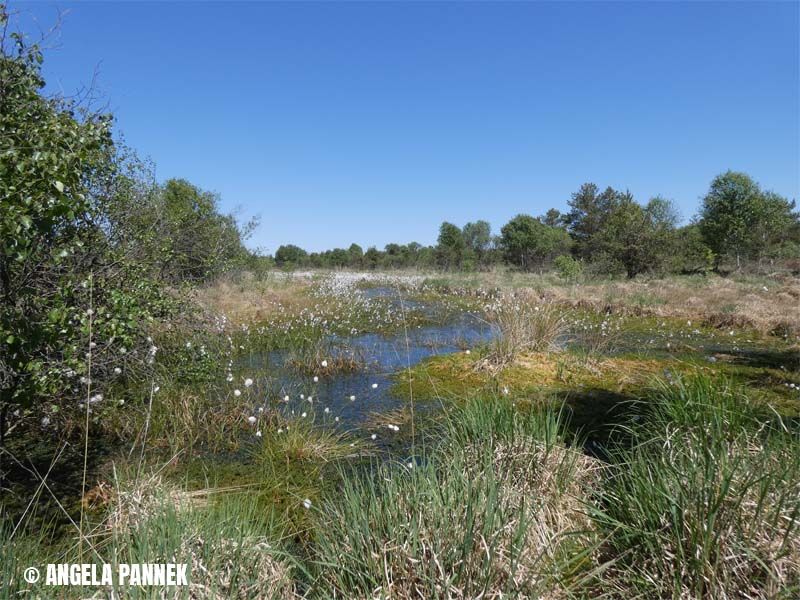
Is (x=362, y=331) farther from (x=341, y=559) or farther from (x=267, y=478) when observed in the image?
(x=341, y=559)

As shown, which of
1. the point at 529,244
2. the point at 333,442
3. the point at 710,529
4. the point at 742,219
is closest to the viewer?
the point at 710,529

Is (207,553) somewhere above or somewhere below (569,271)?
below

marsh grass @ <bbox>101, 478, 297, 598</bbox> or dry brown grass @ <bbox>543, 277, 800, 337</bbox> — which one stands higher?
dry brown grass @ <bbox>543, 277, 800, 337</bbox>

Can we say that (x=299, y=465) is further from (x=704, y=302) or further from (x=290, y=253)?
(x=290, y=253)

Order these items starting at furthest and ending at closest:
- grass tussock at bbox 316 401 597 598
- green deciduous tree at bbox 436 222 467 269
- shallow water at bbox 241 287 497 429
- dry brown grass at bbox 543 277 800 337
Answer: green deciduous tree at bbox 436 222 467 269 < dry brown grass at bbox 543 277 800 337 < shallow water at bbox 241 287 497 429 < grass tussock at bbox 316 401 597 598

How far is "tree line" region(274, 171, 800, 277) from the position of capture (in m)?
26.6

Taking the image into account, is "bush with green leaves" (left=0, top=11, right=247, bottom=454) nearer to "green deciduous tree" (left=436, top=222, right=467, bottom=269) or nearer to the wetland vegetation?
the wetland vegetation

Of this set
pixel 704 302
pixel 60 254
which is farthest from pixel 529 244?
pixel 60 254

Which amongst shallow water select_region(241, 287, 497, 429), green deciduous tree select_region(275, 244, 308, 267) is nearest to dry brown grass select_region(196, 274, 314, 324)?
shallow water select_region(241, 287, 497, 429)

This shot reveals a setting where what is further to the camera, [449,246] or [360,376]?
[449,246]

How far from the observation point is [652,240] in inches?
1024

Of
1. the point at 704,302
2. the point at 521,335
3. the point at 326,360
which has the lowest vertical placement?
the point at 326,360

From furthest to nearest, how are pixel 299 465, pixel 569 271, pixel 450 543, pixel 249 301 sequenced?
1. pixel 569 271
2. pixel 249 301
3. pixel 299 465
4. pixel 450 543

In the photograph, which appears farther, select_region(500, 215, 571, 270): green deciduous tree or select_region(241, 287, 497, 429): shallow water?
select_region(500, 215, 571, 270): green deciduous tree
